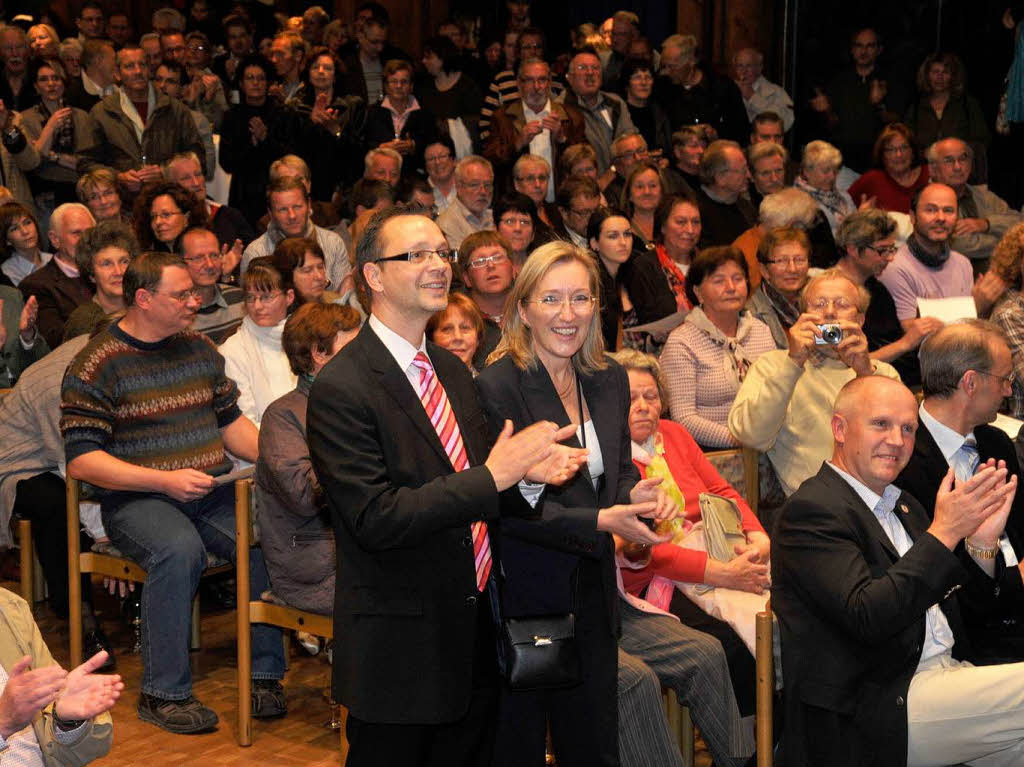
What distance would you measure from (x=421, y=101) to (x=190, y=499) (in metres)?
4.81

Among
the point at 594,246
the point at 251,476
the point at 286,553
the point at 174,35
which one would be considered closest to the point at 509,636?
the point at 286,553

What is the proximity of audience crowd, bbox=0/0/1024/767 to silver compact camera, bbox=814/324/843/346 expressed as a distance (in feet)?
0.25

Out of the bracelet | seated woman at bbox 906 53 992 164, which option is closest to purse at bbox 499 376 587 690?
the bracelet

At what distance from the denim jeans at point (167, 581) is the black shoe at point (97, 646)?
1.67 ft

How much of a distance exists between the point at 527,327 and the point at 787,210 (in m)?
3.97

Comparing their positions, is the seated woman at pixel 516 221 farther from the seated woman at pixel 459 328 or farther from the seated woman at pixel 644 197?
the seated woman at pixel 459 328

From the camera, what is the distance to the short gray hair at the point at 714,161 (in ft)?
24.5

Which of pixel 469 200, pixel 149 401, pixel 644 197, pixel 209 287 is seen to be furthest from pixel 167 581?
pixel 644 197

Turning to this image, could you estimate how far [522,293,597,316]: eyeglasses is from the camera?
3004mm

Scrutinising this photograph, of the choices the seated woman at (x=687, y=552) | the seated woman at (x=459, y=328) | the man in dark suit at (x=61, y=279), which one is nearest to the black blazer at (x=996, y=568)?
the seated woman at (x=687, y=552)

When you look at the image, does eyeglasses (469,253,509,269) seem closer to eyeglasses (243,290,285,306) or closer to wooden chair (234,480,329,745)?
eyeglasses (243,290,285,306)

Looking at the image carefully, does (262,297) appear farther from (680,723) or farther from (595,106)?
(595,106)

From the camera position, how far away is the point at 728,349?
5176 millimetres

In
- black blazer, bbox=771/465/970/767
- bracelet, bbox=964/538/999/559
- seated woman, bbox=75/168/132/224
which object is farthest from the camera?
seated woman, bbox=75/168/132/224
